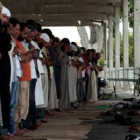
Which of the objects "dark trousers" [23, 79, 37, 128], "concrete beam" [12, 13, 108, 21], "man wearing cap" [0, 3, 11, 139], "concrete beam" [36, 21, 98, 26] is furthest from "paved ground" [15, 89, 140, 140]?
"concrete beam" [36, 21, 98, 26]

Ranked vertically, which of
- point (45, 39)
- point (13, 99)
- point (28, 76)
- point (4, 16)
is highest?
point (4, 16)

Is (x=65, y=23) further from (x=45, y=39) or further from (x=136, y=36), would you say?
(x=45, y=39)

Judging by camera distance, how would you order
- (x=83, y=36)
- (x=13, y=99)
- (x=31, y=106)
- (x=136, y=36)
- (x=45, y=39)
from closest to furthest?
(x=13, y=99)
(x=31, y=106)
(x=45, y=39)
(x=136, y=36)
(x=83, y=36)

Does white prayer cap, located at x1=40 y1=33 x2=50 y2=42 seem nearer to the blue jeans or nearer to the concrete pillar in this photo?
the blue jeans

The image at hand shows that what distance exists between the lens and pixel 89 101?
1755 centimetres

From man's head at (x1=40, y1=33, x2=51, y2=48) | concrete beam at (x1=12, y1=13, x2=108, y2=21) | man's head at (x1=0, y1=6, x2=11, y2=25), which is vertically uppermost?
concrete beam at (x1=12, y1=13, x2=108, y2=21)

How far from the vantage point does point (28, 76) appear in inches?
328

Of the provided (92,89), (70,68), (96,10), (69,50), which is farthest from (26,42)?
(96,10)

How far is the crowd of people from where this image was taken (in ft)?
23.8

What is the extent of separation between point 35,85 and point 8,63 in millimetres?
1933

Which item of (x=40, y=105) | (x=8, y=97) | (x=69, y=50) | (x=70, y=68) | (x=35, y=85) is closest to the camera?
(x=8, y=97)

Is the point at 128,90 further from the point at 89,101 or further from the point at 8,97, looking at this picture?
the point at 8,97

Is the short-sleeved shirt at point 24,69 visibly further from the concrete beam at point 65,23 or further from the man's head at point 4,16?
the concrete beam at point 65,23

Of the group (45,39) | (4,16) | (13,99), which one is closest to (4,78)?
(13,99)
